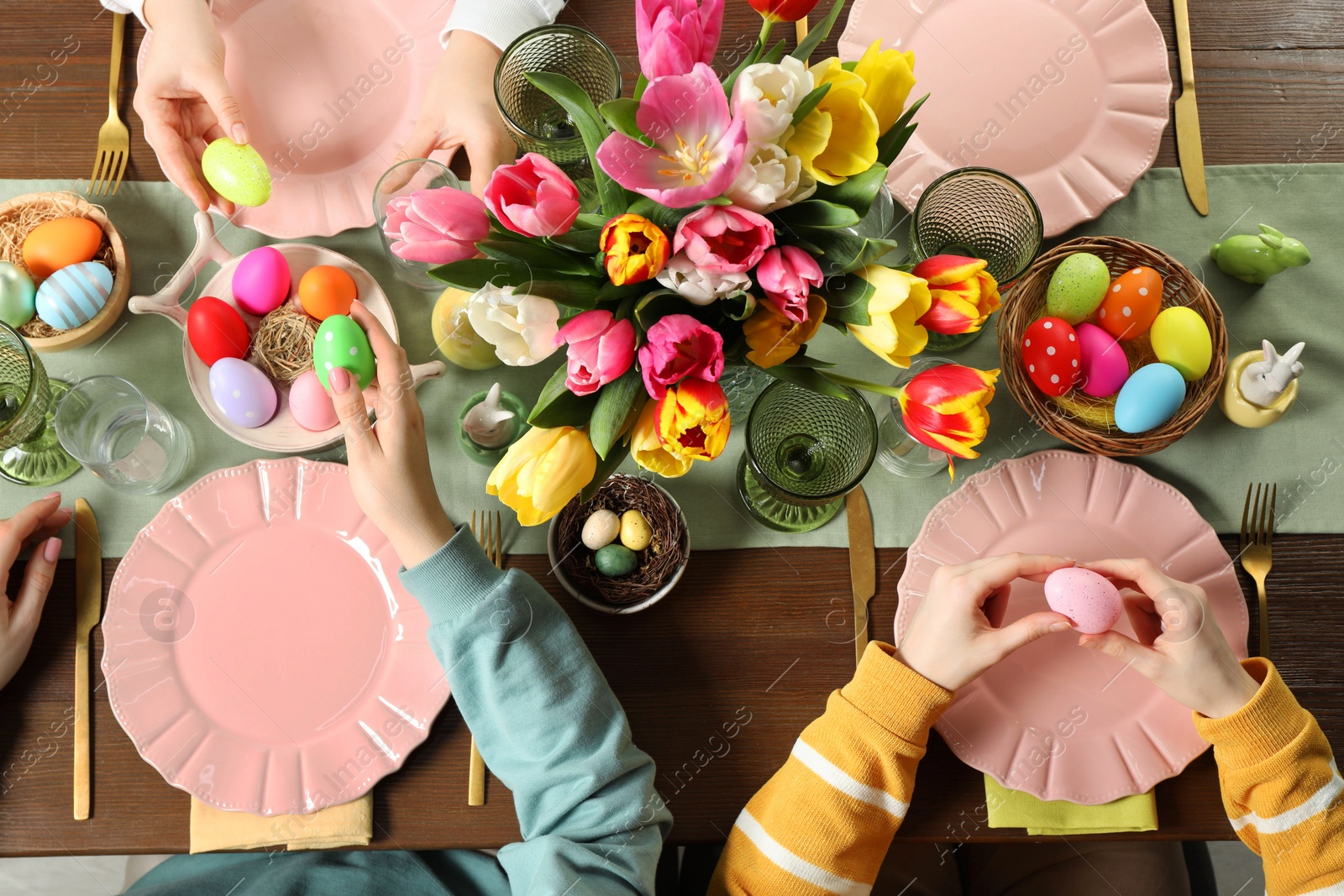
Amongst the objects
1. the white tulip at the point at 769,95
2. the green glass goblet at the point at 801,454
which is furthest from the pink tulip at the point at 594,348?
the green glass goblet at the point at 801,454

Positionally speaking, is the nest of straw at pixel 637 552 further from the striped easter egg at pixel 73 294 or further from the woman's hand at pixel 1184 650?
the striped easter egg at pixel 73 294

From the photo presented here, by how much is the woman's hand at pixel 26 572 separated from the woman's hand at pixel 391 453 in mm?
309

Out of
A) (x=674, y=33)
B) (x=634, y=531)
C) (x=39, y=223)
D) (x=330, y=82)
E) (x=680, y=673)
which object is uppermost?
(x=674, y=33)

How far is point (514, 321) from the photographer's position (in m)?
0.46

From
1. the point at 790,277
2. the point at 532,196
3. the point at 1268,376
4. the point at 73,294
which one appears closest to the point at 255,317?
the point at 73,294

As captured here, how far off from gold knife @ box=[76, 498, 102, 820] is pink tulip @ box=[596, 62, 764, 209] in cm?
67

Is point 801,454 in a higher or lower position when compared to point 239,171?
lower

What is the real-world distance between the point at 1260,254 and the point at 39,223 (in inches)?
47.1

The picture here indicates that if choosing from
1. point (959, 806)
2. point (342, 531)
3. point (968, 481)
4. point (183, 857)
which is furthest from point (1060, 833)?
point (183, 857)

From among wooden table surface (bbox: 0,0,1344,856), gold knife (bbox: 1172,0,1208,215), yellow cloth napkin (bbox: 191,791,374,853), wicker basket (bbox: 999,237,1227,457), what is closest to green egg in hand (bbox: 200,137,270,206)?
wooden table surface (bbox: 0,0,1344,856)

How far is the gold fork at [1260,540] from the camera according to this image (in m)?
0.79

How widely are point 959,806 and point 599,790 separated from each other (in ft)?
1.10

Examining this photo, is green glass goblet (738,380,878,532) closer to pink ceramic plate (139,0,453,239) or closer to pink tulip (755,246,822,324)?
pink tulip (755,246,822,324)

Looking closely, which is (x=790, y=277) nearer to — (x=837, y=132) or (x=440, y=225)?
(x=837, y=132)
